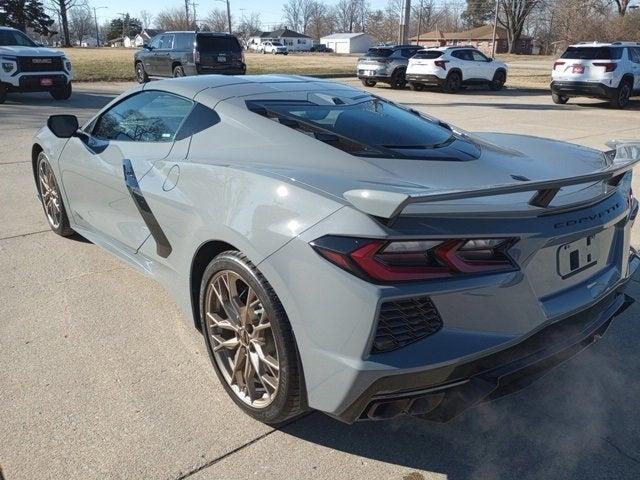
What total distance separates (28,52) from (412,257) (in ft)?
46.8

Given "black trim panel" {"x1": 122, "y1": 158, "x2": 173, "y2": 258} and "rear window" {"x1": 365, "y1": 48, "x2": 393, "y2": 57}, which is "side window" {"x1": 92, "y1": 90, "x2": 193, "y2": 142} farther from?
"rear window" {"x1": 365, "y1": 48, "x2": 393, "y2": 57}

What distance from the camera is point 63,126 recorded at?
162 inches

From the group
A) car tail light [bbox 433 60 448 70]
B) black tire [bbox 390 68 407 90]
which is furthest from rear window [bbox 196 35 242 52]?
car tail light [bbox 433 60 448 70]

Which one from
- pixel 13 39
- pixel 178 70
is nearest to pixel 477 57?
pixel 178 70

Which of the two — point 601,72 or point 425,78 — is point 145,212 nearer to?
point 601,72

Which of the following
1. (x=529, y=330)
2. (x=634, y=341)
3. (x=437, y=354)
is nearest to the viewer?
(x=437, y=354)

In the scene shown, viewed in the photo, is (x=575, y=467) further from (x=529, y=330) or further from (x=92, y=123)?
(x=92, y=123)

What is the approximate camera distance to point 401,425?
2604 millimetres

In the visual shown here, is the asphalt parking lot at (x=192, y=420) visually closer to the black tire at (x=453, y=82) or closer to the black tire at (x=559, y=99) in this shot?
the black tire at (x=559, y=99)

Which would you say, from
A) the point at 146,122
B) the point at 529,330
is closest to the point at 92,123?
the point at 146,122

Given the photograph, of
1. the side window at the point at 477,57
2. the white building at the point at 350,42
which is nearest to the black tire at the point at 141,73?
the side window at the point at 477,57

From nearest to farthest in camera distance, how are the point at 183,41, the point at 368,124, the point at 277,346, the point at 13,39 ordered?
the point at 277,346
the point at 368,124
the point at 13,39
the point at 183,41

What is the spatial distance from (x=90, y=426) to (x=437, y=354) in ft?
5.13

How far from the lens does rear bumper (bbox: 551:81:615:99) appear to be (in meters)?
15.8
